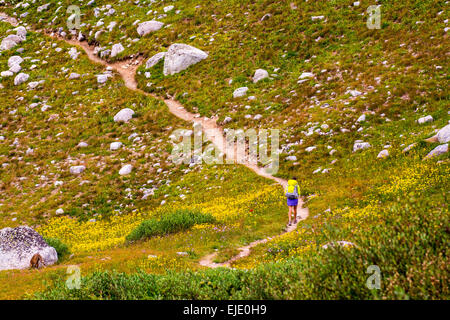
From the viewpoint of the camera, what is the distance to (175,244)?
1519 centimetres

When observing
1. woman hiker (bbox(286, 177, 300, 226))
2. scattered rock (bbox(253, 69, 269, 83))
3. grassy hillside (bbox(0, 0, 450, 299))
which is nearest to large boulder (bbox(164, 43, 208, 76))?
grassy hillside (bbox(0, 0, 450, 299))

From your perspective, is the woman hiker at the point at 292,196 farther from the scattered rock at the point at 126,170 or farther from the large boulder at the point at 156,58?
the large boulder at the point at 156,58

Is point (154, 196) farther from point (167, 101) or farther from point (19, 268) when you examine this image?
point (167, 101)

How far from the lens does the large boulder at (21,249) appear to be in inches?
491

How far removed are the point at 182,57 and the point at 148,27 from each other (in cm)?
971

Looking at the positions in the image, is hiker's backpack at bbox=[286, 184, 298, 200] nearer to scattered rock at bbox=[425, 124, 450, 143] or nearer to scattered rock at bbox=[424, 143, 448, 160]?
scattered rock at bbox=[424, 143, 448, 160]

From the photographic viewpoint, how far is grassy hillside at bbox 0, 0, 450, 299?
6477mm

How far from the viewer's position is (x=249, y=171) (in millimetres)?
21875

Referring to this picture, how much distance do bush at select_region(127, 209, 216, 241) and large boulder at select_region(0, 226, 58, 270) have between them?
409cm

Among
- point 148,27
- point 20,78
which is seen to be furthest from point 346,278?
point 20,78

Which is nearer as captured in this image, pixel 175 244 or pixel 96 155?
pixel 175 244

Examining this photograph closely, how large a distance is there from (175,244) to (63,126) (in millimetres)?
21697
